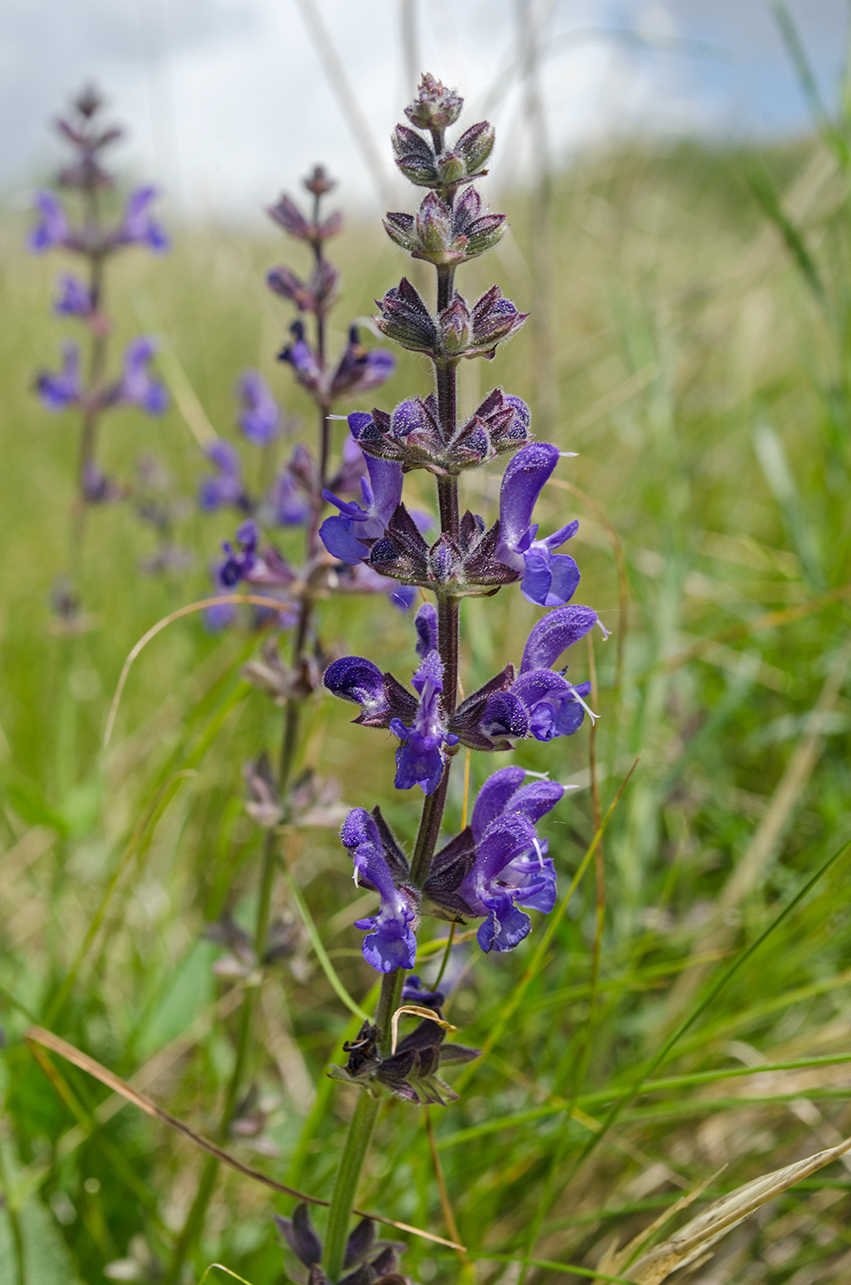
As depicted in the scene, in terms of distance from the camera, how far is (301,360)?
2217mm

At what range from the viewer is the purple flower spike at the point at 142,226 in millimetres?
3957

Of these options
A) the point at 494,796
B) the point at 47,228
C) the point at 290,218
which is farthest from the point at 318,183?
the point at 47,228

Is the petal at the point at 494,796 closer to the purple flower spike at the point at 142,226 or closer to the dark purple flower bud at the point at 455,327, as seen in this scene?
the dark purple flower bud at the point at 455,327

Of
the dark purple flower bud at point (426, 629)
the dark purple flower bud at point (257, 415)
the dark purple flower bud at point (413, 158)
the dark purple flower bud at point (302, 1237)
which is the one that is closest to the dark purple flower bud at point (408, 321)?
the dark purple flower bud at point (413, 158)

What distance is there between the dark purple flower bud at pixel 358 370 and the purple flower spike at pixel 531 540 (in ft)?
2.69

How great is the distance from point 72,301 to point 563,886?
9.46 ft

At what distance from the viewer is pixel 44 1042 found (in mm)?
1706

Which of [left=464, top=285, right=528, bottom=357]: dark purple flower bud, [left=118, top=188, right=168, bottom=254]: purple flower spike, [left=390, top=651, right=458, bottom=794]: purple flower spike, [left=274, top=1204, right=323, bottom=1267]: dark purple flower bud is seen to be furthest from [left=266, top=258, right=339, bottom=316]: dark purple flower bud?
[left=118, top=188, right=168, bottom=254]: purple flower spike

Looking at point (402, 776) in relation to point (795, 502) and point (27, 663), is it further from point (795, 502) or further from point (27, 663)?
point (27, 663)

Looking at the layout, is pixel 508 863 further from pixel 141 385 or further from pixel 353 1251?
pixel 141 385

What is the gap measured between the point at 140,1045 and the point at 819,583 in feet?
7.86

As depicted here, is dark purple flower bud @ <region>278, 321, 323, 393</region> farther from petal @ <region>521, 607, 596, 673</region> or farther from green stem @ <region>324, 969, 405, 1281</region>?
green stem @ <region>324, 969, 405, 1281</region>

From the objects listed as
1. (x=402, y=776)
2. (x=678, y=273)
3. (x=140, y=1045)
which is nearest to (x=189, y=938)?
(x=140, y=1045)

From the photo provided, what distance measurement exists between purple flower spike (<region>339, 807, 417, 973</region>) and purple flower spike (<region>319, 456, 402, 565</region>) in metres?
0.40
